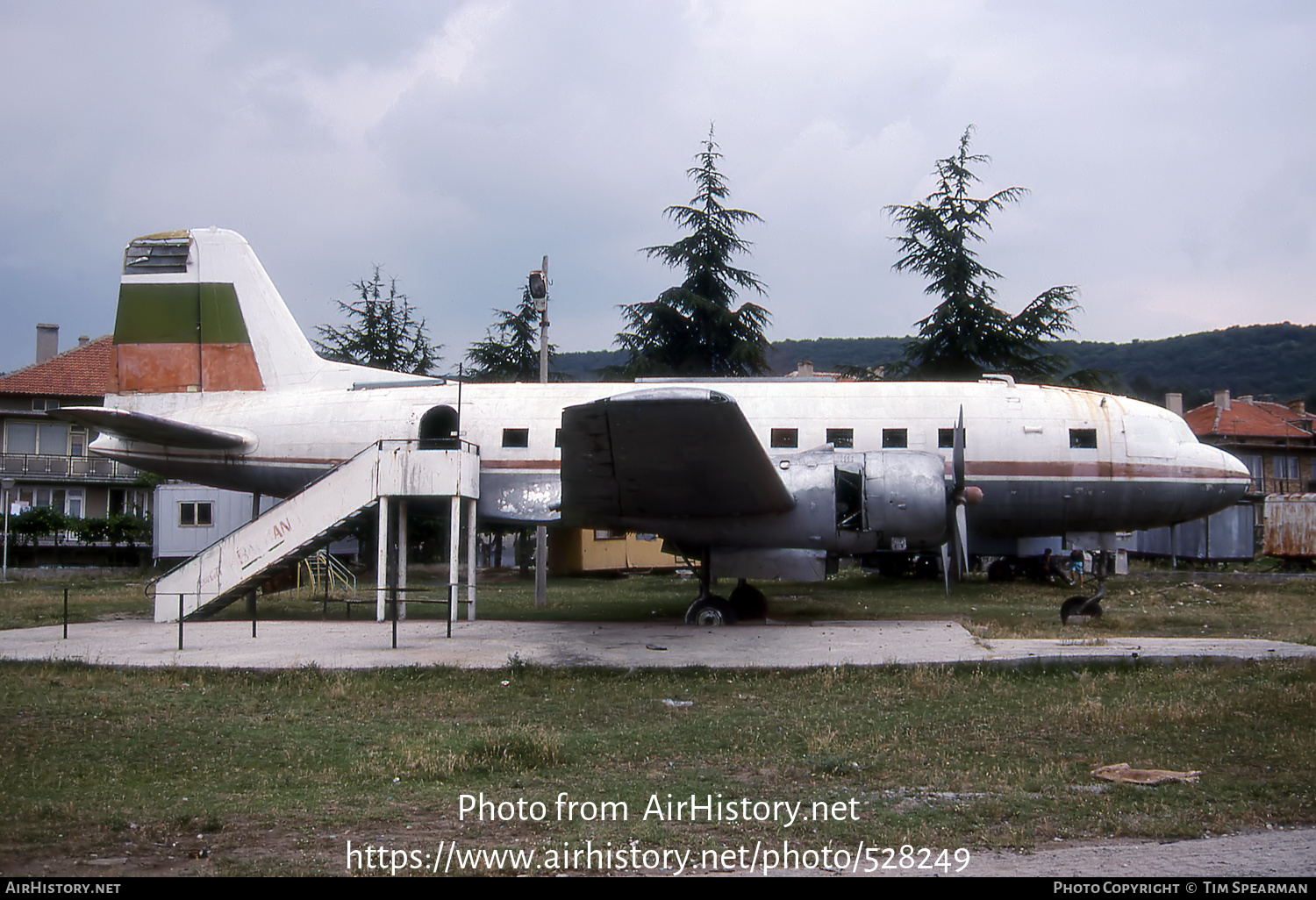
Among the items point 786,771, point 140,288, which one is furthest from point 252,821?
point 140,288

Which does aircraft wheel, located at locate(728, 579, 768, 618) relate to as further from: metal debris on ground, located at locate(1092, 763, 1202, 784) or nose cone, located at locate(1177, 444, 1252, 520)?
metal debris on ground, located at locate(1092, 763, 1202, 784)

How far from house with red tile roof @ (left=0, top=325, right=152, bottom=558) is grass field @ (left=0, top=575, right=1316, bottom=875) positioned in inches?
1331

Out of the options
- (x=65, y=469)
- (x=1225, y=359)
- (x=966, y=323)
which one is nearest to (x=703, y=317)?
(x=966, y=323)

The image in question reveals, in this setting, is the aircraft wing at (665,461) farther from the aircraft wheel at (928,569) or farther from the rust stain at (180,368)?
the aircraft wheel at (928,569)

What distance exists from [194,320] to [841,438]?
12600mm

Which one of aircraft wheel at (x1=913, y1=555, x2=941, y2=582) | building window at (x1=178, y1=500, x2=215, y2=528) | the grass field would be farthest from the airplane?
building window at (x1=178, y1=500, x2=215, y2=528)

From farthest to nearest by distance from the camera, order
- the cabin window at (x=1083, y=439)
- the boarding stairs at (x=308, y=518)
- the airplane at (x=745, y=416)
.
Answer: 1. the cabin window at (x=1083, y=439)
2. the boarding stairs at (x=308, y=518)
3. the airplane at (x=745, y=416)

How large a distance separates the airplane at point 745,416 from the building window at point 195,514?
14.3 metres

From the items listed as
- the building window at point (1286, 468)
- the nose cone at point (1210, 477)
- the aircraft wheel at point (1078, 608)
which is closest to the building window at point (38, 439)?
the aircraft wheel at point (1078, 608)

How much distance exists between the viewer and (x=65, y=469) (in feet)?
132

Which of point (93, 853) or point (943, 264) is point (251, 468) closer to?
point (93, 853)

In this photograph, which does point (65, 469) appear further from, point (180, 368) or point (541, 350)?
point (541, 350)

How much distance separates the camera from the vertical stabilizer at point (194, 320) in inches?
742

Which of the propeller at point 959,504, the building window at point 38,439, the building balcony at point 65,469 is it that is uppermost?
the building window at point 38,439
